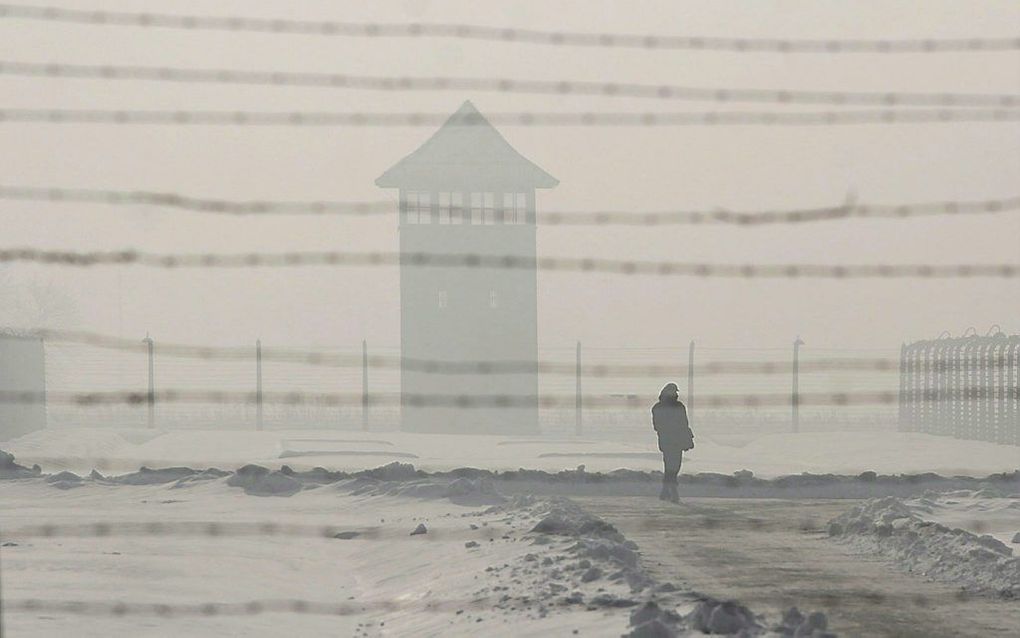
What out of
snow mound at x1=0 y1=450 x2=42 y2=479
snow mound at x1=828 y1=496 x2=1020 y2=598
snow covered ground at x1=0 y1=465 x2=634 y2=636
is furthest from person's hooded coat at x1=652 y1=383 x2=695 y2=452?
snow mound at x1=0 y1=450 x2=42 y2=479

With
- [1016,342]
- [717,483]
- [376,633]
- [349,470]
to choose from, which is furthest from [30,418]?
[376,633]

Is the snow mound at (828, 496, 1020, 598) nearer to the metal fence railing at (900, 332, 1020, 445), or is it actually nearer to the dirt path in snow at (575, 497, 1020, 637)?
the dirt path in snow at (575, 497, 1020, 637)

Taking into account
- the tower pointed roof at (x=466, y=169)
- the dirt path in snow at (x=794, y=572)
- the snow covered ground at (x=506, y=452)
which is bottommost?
the snow covered ground at (x=506, y=452)

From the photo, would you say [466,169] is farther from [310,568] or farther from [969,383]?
[310,568]

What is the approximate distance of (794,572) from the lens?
1309 cm

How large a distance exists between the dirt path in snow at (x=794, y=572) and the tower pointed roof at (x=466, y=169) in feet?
57.5

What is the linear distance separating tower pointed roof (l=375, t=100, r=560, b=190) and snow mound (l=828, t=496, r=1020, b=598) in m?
20.3

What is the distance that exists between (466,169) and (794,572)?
24.3m

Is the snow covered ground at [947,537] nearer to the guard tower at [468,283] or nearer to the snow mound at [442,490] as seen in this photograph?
the snow mound at [442,490]

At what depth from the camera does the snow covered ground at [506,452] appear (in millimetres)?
27828

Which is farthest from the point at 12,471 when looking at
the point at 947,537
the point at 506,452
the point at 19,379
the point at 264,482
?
the point at 947,537

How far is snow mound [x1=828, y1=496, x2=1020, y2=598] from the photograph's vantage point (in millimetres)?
12398

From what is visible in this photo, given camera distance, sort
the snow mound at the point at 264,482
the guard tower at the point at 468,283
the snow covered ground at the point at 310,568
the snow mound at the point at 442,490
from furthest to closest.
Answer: the guard tower at the point at 468,283 < the snow mound at the point at 264,482 < the snow mound at the point at 442,490 < the snow covered ground at the point at 310,568

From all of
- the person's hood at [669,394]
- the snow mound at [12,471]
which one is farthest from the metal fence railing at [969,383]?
the snow mound at [12,471]
